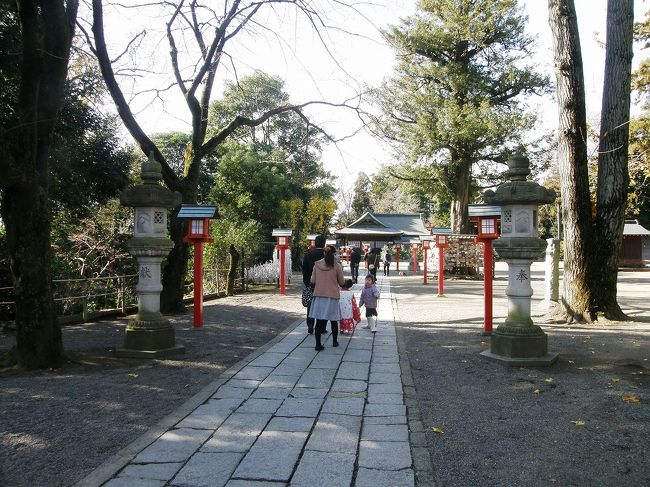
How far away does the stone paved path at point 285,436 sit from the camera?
3.14 m

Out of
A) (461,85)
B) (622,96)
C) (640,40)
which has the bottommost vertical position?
(622,96)

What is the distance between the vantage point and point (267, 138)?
32.6m

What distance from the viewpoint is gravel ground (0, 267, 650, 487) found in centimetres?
333

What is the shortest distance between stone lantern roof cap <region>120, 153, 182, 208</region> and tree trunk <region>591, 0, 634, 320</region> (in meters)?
7.61

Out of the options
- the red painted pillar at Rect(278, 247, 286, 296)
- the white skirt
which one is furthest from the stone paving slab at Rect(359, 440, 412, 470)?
the red painted pillar at Rect(278, 247, 286, 296)

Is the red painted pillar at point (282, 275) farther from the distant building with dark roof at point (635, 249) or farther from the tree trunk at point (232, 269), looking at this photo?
the distant building with dark roof at point (635, 249)

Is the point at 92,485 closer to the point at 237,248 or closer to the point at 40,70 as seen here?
the point at 40,70

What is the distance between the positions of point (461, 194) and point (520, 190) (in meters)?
19.1

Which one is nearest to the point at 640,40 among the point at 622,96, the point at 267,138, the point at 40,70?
the point at 622,96

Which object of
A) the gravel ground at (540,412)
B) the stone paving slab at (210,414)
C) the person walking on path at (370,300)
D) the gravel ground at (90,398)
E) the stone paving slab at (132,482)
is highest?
the person walking on path at (370,300)

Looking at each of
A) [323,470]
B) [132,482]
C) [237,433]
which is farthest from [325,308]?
[132,482]

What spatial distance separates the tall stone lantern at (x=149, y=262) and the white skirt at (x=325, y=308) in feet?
6.23

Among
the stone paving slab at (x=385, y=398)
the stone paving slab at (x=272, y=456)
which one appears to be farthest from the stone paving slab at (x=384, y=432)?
the stone paving slab at (x=385, y=398)

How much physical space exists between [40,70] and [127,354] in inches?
143
